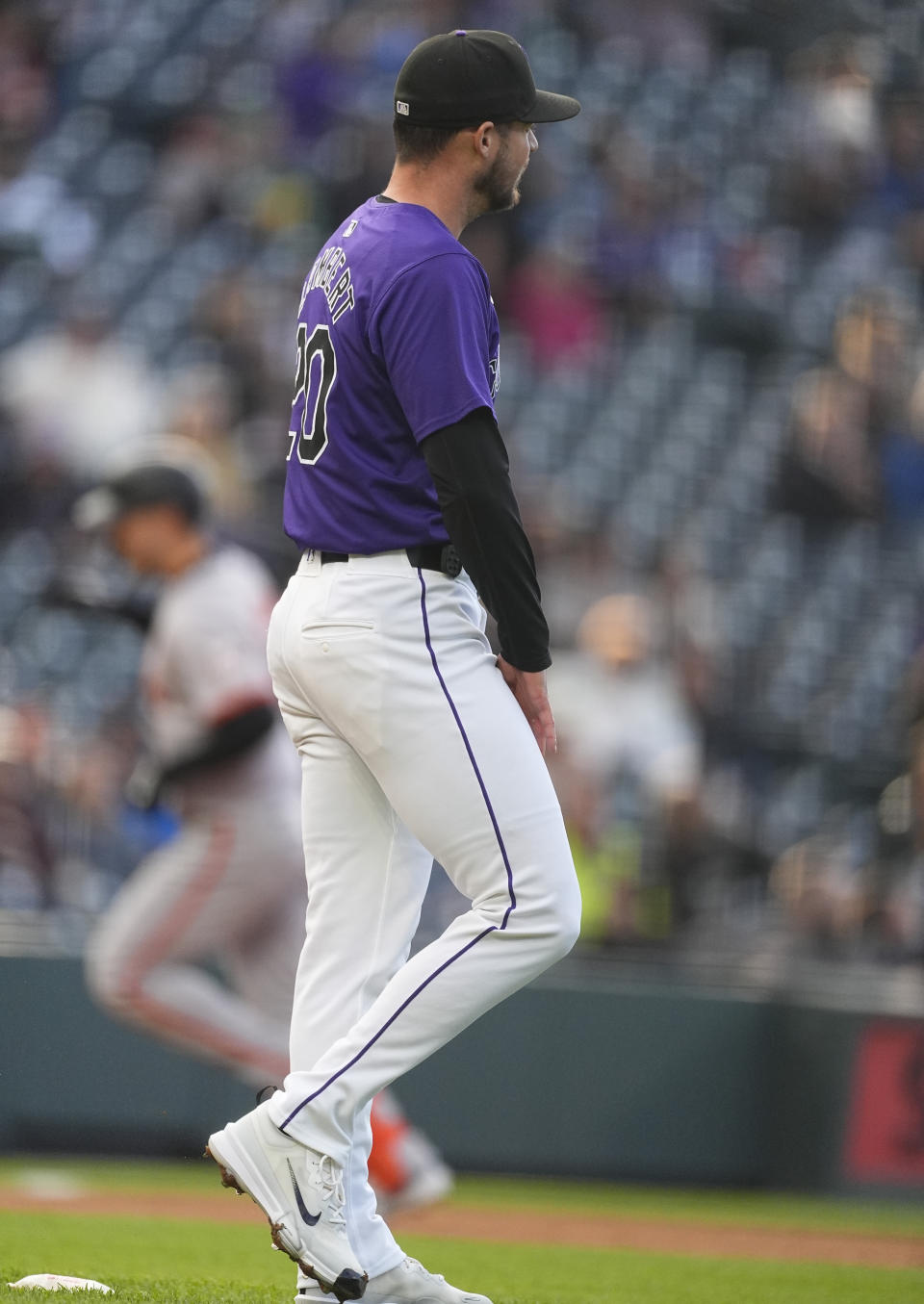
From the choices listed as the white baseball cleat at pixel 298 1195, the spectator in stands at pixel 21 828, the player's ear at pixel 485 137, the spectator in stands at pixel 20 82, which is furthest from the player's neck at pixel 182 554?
the spectator in stands at pixel 20 82

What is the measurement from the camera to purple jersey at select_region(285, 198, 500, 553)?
3.25 metres

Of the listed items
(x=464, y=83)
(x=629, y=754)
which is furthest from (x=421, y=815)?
(x=629, y=754)

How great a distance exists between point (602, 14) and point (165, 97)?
334 centimetres

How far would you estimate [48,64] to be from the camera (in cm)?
1147

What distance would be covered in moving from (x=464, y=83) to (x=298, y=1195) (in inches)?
75.4

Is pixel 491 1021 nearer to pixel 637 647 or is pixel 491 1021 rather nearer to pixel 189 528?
pixel 637 647

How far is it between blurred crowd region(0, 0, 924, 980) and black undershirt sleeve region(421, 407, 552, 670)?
15.4 feet

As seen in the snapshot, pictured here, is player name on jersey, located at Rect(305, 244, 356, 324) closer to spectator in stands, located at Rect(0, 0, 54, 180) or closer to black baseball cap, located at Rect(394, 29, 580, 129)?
black baseball cap, located at Rect(394, 29, 580, 129)

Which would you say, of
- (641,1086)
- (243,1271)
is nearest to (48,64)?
(641,1086)

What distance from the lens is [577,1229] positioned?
21.2 ft

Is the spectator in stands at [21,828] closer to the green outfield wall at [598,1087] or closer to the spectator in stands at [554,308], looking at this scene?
the green outfield wall at [598,1087]

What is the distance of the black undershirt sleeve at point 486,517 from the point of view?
3.22m

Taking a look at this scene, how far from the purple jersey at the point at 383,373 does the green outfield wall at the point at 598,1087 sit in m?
4.57

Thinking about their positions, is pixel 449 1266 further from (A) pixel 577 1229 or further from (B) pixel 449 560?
(B) pixel 449 560
